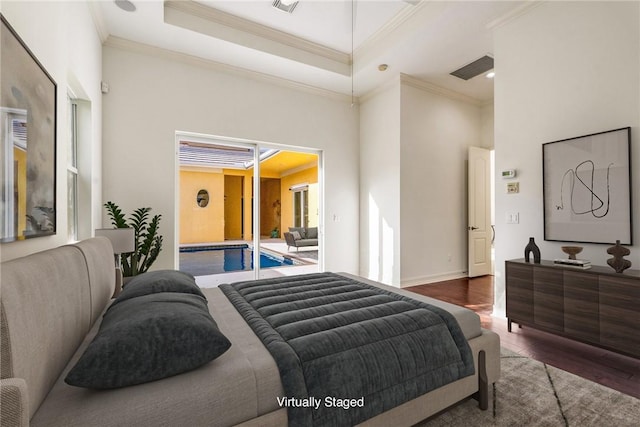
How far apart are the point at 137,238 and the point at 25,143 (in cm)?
214

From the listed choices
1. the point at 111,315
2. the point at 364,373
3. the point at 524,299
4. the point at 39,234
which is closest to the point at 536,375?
the point at 524,299

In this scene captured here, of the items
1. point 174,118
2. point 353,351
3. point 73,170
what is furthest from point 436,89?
point 73,170

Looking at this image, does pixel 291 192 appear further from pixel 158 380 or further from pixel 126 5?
pixel 158 380

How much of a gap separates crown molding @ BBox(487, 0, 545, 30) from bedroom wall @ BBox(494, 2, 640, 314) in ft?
0.14

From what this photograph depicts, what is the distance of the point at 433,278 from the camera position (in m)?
4.91

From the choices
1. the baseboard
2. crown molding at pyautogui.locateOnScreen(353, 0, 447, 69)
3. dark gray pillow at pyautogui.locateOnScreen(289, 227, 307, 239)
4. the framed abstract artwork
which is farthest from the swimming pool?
the framed abstract artwork

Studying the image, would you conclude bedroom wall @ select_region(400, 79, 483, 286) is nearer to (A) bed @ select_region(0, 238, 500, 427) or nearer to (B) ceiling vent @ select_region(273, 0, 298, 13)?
(B) ceiling vent @ select_region(273, 0, 298, 13)

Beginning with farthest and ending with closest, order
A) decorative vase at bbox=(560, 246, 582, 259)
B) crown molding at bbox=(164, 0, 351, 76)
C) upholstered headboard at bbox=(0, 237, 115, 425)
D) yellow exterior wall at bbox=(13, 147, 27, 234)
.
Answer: crown molding at bbox=(164, 0, 351, 76) → decorative vase at bbox=(560, 246, 582, 259) → yellow exterior wall at bbox=(13, 147, 27, 234) → upholstered headboard at bbox=(0, 237, 115, 425)

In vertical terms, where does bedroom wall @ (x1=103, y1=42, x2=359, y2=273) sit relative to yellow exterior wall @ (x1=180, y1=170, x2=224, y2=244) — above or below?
above

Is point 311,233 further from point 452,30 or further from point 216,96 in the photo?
point 452,30

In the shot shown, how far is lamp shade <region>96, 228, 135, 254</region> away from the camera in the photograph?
8.75ft

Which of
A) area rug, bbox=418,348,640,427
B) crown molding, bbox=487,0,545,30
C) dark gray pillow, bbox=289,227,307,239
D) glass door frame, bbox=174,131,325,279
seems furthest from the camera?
dark gray pillow, bbox=289,227,307,239

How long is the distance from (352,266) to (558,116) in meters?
3.60

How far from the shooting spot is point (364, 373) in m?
1.33
